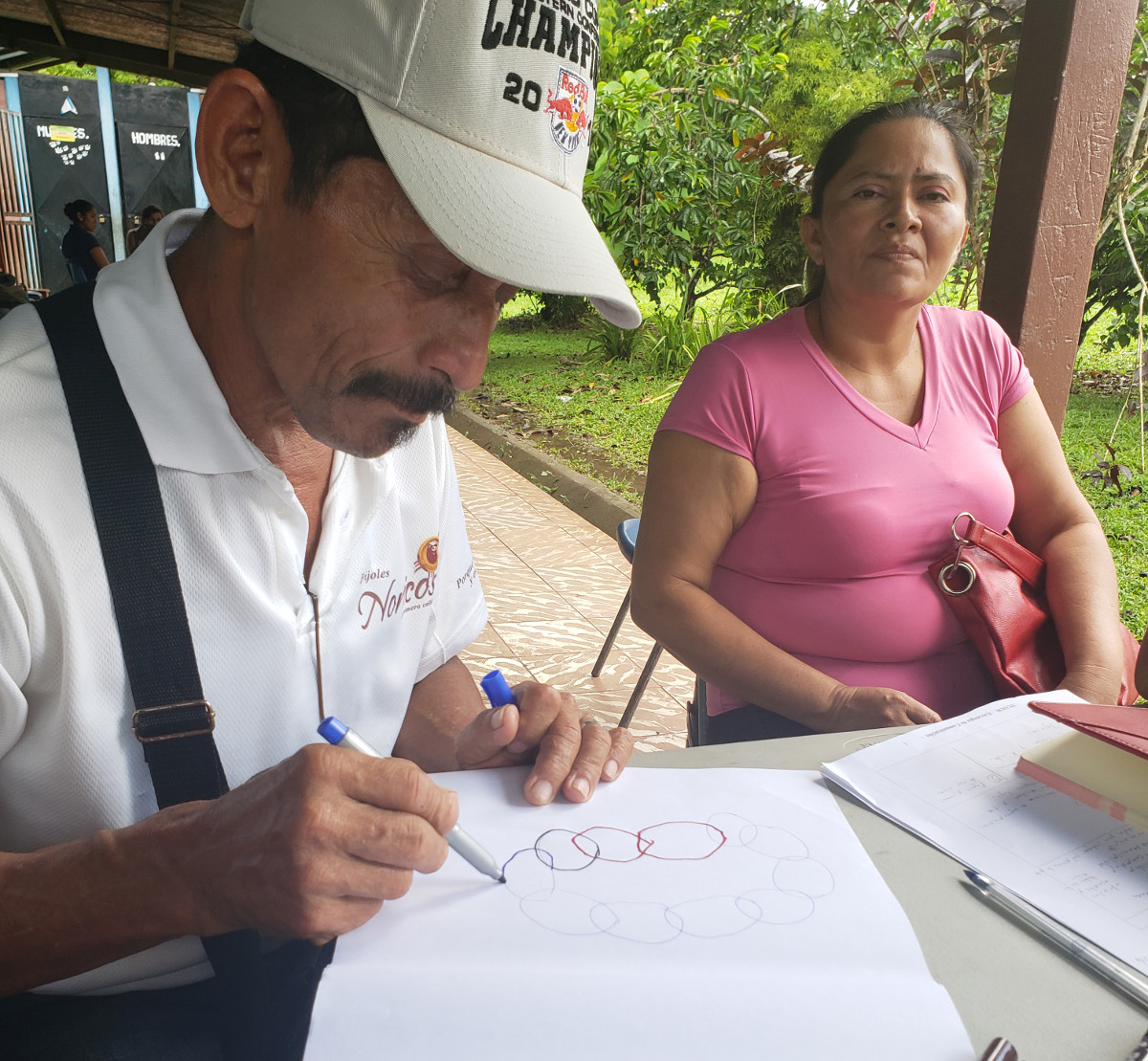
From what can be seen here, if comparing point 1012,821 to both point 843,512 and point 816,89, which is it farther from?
point 816,89

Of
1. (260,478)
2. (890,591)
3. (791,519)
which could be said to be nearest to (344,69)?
(260,478)

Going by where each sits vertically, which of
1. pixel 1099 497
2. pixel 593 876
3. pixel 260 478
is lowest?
pixel 1099 497

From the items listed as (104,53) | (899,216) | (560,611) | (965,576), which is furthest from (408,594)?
(104,53)

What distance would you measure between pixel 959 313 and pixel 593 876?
151 centimetres

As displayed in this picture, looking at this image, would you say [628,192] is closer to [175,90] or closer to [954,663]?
[954,663]

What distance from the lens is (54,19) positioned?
6547 mm

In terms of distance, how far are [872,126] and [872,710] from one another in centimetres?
114

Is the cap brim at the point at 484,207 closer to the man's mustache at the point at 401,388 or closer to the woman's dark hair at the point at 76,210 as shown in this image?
the man's mustache at the point at 401,388

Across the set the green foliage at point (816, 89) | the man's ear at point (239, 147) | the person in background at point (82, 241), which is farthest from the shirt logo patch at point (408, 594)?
the person in background at point (82, 241)

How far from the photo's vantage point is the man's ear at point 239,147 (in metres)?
0.89

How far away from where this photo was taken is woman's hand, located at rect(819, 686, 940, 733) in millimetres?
1301

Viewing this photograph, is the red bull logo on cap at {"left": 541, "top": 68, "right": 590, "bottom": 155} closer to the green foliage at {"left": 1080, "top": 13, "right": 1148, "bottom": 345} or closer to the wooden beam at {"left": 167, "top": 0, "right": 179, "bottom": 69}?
the green foliage at {"left": 1080, "top": 13, "right": 1148, "bottom": 345}

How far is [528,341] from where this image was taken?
10.6 m

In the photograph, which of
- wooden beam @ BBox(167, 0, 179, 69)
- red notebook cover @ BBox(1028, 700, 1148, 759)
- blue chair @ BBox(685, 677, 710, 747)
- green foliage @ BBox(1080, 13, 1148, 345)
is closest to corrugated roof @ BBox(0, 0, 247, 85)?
wooden beam @ BBox(167, 0, 179, 69)
